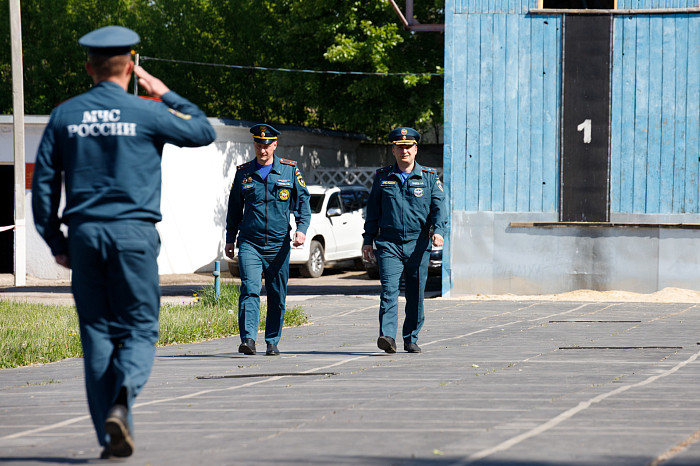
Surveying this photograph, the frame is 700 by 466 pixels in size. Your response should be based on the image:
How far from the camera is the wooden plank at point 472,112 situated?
17328 mm

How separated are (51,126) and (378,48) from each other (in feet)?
75.3

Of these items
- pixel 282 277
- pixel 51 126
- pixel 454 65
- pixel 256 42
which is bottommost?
pixel 282 277

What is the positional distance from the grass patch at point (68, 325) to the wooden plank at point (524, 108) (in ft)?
17.5

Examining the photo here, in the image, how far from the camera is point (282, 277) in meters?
9.40

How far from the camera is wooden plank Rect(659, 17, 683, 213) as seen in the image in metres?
17.0

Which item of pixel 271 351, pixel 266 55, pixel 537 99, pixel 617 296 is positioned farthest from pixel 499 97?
pixel 266 55

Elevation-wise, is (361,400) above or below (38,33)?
below

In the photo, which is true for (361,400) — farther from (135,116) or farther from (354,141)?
(354,141)

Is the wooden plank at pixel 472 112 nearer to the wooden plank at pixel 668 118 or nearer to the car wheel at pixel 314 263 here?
the wooden plank at pixel 668 118

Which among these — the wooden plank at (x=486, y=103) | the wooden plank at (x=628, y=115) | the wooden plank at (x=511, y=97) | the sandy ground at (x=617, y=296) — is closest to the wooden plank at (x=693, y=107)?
the wooden plank at (x=628, y=115)

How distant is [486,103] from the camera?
17.3 m

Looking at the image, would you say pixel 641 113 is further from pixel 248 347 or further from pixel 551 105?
pixel 248 347

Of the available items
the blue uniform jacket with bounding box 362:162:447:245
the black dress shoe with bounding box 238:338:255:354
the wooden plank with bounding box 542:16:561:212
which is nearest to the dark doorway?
the wooden plank with bounding box 542:16:561:212

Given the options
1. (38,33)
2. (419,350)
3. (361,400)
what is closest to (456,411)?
(361,400)
